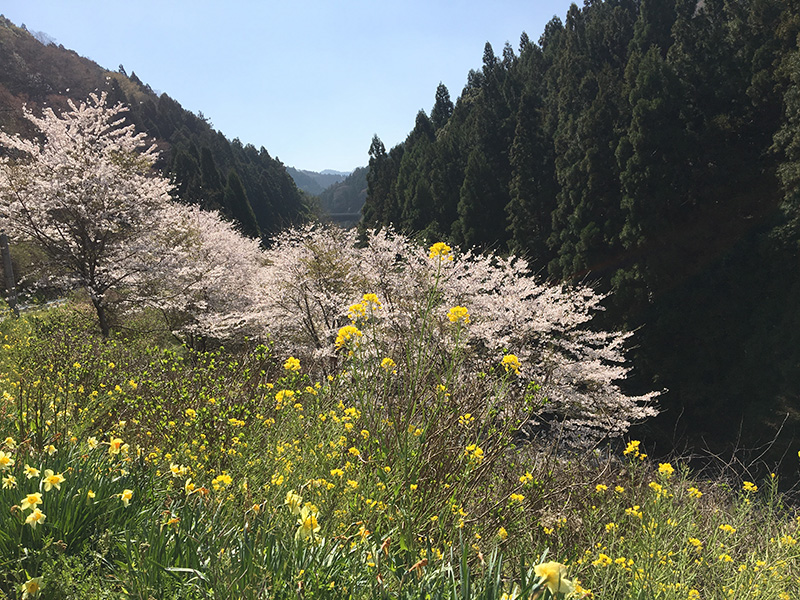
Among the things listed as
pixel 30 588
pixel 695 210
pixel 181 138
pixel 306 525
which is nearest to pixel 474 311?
pixel 306 525

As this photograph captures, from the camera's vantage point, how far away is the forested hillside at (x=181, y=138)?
108 ft

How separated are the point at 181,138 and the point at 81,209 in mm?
45001

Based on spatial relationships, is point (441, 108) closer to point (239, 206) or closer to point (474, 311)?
point (239, 206)

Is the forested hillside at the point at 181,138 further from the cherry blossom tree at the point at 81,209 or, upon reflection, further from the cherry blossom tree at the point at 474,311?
the cherry blossom tree at the point at 81,209

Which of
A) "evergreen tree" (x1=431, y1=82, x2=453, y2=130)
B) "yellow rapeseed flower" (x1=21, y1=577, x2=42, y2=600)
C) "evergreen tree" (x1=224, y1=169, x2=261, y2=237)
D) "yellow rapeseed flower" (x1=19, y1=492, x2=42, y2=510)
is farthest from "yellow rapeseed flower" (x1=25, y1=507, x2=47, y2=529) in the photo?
"evergreen tree" (x1=431, y1=82, x2=453, y2=130)

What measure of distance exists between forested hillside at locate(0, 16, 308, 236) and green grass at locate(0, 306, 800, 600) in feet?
99.4

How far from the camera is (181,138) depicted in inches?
1839

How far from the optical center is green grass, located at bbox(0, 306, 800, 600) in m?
1.44

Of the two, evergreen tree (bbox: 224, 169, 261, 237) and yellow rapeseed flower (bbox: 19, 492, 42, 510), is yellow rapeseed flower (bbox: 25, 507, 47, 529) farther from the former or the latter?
evergreen tree (bbox: 224, 169, 261, 237)

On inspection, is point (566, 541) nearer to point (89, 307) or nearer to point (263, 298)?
point (263, 298)

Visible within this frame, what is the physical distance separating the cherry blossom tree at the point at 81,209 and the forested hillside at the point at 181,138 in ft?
74.2

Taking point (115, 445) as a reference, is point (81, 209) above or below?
above

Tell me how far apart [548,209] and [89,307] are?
1717 centimetres

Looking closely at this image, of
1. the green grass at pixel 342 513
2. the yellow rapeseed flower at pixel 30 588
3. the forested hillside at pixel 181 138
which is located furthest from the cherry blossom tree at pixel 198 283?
the forested hillside at pixel 181 138
